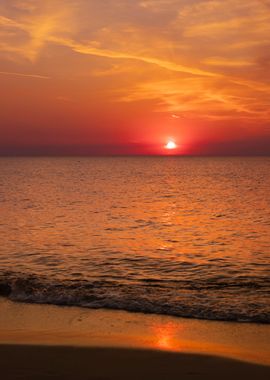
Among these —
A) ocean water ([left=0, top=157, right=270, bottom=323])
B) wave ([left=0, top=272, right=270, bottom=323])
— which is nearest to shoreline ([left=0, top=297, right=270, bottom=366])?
wave ([left=0, top=272, right=270, bottom=323])

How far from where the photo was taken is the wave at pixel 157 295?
12445 millimetres

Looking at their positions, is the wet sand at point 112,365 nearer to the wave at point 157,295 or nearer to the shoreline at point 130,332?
the shoreline at point 130,332

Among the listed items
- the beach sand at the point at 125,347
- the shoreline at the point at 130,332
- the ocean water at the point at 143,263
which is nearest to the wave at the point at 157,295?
the ocean water at the point at 143,263

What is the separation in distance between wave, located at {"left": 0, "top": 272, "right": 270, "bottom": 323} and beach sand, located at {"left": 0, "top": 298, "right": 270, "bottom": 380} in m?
0.64

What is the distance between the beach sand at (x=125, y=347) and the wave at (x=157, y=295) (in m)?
0.64

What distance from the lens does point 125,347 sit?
928 cm

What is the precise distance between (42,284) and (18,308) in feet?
8.33

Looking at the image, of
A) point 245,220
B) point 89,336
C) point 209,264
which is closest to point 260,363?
point 89,336

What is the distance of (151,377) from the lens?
7812 millimetres

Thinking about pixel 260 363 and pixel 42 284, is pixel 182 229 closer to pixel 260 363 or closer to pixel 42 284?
pixel 42 284

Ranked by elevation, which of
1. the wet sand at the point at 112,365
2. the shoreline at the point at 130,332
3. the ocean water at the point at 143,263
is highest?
the wet sand at the point at 112,365

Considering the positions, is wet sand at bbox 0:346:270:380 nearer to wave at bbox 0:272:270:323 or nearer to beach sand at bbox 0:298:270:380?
beach sand at bbox 0:298:270:380

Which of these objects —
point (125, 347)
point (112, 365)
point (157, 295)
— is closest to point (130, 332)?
point (125, 347)

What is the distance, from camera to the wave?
12.4m
